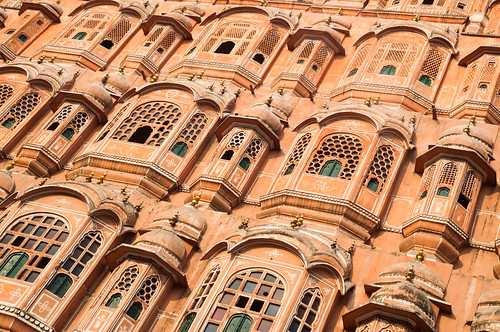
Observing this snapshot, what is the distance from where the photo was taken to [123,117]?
25406 mm

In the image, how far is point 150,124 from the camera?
2498 cm

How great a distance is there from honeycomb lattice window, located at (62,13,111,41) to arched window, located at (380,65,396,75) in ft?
38.8

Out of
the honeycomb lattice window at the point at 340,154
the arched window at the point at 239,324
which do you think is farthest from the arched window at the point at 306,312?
the honeycomb lattice window at the point at 340,154

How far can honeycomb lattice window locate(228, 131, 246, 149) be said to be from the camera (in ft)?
78.3

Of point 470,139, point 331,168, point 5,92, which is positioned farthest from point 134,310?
point 5,92

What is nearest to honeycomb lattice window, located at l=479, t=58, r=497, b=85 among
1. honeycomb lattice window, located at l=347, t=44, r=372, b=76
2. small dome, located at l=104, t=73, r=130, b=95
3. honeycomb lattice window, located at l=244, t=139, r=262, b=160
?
honeycomb lattice window, located at l=347, t=44, r=372, b=76

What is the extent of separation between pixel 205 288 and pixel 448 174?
7468 millimetres

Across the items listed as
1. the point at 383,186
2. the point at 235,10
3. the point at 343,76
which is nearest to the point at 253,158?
the point at 383,186

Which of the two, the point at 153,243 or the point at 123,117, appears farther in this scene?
the point at 123,117

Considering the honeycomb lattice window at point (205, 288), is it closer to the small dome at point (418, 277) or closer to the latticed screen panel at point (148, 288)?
the latticed screen panel at point (148, 288)

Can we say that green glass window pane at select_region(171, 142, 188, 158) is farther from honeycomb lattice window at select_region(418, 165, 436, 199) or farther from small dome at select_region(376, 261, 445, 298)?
small dome at select_region(376, 261, 445, 298)

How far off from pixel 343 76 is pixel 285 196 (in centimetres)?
797

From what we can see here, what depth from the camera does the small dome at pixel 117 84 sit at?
1093 inches

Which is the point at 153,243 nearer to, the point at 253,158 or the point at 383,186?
the point at 253,158
